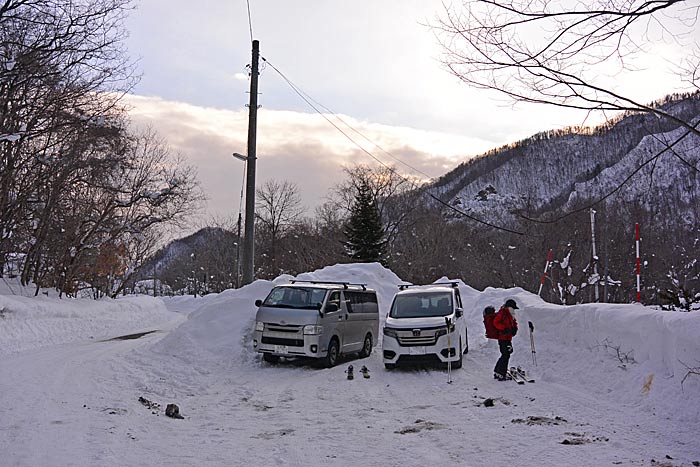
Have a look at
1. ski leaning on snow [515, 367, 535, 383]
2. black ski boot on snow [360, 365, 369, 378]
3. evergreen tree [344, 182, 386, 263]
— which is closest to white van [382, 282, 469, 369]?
black ski boot on snow [360, 365, 369, 378]

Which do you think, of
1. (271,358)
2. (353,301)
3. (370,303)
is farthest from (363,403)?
(370,303)

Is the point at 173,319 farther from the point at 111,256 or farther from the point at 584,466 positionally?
the point at 584,466

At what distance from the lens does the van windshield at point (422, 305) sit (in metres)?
17.0

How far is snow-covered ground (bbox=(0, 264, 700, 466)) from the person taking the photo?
774 cm

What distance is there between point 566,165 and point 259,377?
105903 millimetres

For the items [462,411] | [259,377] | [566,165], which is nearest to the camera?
[462,411]

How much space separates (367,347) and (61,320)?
1227 centimetres

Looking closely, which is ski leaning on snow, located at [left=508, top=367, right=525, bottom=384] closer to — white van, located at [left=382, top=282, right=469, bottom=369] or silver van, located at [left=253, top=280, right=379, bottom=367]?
white van, located at [left=382, top=282, right=469, bottom=369]

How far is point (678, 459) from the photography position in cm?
728

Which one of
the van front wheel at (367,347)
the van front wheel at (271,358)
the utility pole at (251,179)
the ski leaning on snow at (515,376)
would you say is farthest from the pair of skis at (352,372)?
the utility pole at (251,179)

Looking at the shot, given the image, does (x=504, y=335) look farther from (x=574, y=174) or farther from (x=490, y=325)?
(x=574, y=174)

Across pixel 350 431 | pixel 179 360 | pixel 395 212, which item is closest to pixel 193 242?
pixel 395 212

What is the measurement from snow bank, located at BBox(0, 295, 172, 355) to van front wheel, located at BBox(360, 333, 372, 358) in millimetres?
10020

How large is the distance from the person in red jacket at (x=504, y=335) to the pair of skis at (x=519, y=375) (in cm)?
19
